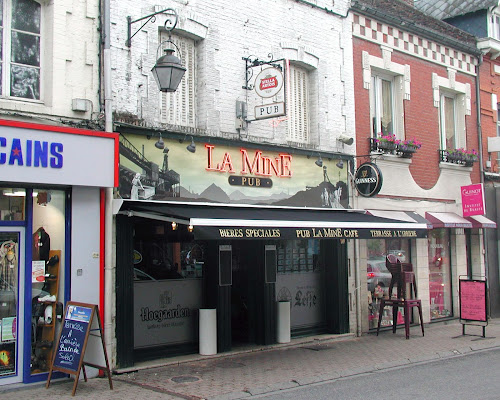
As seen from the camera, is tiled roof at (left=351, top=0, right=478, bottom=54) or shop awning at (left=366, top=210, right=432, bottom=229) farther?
tiled roof at (left=351, top=0, right=478, bottom=54)

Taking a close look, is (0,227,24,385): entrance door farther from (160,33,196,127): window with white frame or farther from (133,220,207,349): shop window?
(160,33,196,127): window with white frame

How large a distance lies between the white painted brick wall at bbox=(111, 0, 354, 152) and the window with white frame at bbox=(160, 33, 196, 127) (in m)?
0.14

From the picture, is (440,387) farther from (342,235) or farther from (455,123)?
(455,123)

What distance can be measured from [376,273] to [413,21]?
6.61 metres

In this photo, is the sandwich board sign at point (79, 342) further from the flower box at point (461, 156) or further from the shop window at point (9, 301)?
the flower box at point (461, 156)

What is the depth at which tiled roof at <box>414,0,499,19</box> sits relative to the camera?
18422 millimetres

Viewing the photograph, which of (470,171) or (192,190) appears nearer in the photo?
(192,190)

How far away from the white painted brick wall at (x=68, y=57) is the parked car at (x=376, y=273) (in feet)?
25.1

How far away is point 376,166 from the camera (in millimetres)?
13656

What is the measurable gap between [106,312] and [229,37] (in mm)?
5672

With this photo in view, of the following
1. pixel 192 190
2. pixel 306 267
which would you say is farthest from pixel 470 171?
pixel 192 190

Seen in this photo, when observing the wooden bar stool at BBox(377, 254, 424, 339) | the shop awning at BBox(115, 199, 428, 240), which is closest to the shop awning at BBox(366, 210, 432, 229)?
the wooden bar stool at BBox(377, 254, 424, 339)

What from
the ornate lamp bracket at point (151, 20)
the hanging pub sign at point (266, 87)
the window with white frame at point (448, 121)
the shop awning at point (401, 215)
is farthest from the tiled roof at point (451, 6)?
the ornate lamp bracket at point (151, 20)

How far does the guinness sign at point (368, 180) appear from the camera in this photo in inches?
531
